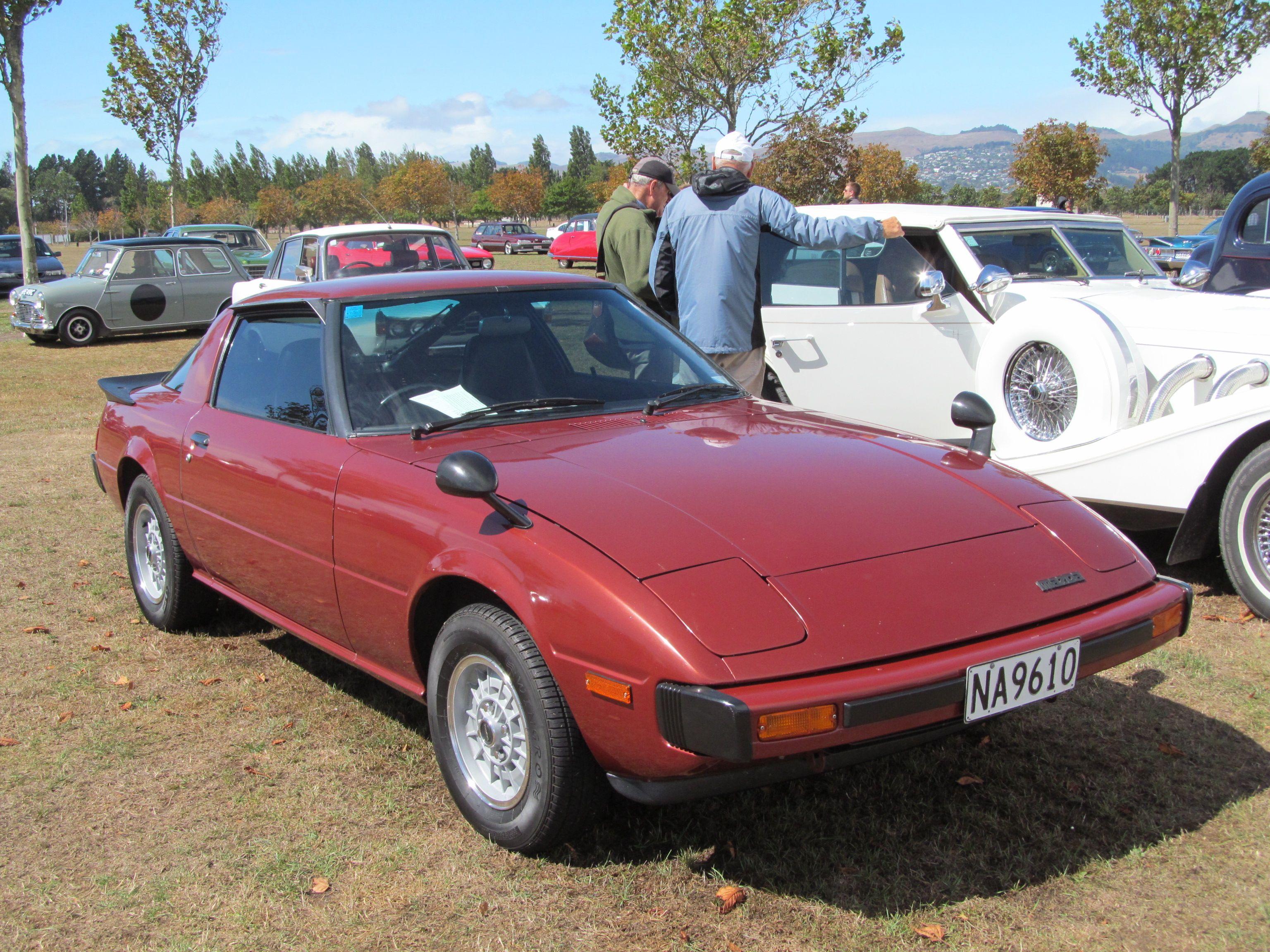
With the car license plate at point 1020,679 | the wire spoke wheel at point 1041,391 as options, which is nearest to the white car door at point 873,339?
the wire spoke wheel at point 1041,391

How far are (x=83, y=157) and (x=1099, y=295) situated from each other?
168049 mm

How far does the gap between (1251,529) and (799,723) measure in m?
3.07

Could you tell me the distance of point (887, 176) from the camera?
60.1 m

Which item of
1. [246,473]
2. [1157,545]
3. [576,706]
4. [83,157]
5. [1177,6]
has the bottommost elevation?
[1157,545]

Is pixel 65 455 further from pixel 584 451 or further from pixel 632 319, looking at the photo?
pixel 584 451

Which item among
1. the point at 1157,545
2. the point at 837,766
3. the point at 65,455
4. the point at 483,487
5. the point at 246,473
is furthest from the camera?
the point at 65,455

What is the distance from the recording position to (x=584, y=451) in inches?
121

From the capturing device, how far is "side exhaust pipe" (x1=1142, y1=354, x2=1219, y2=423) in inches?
196

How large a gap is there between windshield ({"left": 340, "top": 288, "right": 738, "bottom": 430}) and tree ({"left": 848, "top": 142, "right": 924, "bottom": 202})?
5295cm

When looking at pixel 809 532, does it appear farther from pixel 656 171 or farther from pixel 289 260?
pixel 289 260

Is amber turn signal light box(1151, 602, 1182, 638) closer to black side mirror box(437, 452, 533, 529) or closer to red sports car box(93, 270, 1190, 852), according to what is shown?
red sports car box(93, 270, 1190, 852)

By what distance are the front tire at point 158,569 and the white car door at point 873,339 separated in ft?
11.4

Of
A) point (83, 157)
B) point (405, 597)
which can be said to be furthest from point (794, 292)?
point (83, 157)

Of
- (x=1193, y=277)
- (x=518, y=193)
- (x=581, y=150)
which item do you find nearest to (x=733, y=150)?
(x=1193, y=277)
